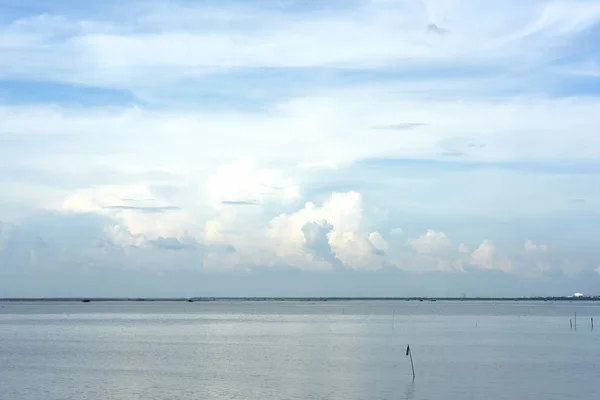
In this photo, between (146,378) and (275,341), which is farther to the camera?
(275,341)

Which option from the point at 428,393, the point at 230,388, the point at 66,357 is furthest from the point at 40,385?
the point at 428,393

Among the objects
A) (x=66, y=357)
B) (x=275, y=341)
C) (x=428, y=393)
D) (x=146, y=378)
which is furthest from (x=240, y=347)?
(x=428, y=393)

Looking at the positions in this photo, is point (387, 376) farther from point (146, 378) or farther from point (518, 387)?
point (146, 378)

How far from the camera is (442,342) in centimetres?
8350

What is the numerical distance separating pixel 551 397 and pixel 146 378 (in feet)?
87.3

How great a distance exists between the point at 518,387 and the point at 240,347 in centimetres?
3792

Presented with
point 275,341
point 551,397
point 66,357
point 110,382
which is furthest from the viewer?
point 275,341

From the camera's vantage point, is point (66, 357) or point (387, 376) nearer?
point (387, 376)

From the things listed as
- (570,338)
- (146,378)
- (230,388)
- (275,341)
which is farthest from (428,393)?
(570,338)

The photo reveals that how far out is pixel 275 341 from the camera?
87.8m

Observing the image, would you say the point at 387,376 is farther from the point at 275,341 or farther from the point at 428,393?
the point at 275,341

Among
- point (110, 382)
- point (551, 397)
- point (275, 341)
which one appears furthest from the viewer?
point (275, 341)

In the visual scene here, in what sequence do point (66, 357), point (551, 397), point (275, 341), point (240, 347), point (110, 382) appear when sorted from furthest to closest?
1. point (275, 341)
2. point (240, 347)
3. point (66, 357)
4. point (110, 382)
5. point (551, 397)

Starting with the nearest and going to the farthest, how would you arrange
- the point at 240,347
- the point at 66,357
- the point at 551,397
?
the point at 551,397 → the point at 66,357 → the point at 240,347
